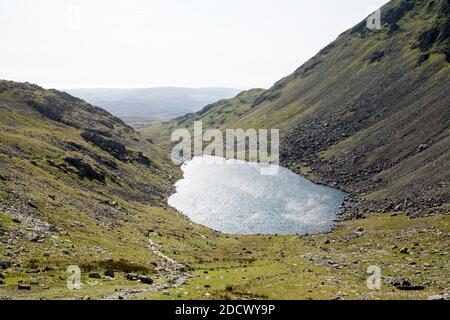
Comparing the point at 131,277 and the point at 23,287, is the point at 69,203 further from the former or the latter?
the point at 23,287

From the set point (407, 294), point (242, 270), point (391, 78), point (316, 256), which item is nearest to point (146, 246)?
point (242, 270)

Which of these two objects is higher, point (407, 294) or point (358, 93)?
point (358, 93)

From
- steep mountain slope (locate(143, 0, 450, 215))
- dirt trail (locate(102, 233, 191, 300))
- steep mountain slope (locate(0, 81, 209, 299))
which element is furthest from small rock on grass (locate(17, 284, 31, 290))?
steep mountain slope (locate(143, 0, 450, 215))

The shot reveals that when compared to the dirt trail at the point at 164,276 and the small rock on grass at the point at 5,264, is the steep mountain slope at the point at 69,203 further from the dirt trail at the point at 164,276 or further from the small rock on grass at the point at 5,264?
the dirt trail at the point at 164,276

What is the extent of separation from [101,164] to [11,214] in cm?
7074

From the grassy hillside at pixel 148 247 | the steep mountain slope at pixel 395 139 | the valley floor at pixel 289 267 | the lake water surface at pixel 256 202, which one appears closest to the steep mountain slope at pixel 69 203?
the grassy hillside at pixel 148 247

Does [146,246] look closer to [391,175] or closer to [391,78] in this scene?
[391,175]

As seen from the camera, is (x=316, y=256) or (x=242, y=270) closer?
(x=242, y=270)

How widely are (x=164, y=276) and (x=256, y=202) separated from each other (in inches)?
3092

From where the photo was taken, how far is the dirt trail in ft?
121

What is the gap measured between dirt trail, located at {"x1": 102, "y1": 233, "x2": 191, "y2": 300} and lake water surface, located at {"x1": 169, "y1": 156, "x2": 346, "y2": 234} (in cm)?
3808

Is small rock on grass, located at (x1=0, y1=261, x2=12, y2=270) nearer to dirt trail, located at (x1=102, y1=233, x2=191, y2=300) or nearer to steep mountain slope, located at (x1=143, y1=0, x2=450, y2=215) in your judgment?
dirt trail, located at (x1=102, y1=233, x2=191, y2=300)
